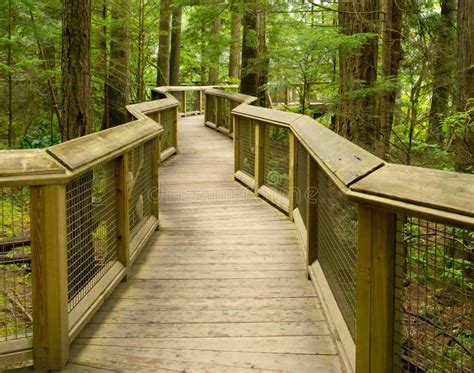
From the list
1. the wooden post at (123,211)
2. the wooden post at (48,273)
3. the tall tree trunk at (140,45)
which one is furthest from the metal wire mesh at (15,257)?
the tall tree trunk at (140,45)

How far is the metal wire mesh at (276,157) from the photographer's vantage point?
6.65 m

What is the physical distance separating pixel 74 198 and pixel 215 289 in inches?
56.4

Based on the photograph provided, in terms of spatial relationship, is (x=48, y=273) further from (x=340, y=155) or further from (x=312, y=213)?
(x=312, y=213)

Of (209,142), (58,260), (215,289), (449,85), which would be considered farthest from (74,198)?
(209,142)

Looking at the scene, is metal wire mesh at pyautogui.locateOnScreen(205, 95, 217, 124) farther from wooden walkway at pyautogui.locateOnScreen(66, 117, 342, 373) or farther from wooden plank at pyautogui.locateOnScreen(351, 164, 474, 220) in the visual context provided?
wooden plank at pyautogui.locateOnScreen(351, 164, 474, 220)

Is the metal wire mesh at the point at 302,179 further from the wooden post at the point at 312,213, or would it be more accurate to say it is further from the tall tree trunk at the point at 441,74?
the tall tree trunk at the point at 441,74

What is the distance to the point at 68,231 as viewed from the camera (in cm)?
335

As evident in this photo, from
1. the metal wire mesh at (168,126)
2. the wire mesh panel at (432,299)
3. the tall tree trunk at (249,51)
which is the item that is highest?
the tall tree trunk at (249,51)

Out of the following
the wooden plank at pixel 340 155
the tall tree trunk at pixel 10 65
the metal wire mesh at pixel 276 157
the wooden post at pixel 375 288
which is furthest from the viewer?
the tall tree trunk at pixel 10 65

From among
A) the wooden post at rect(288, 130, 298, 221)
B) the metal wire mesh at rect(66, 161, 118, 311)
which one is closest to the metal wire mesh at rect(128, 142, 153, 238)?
the metal wire mesh at rect(66, 161, 118, 311)

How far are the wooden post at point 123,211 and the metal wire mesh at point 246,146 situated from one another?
3.64 m

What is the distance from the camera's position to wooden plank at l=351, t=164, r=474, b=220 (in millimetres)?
1811

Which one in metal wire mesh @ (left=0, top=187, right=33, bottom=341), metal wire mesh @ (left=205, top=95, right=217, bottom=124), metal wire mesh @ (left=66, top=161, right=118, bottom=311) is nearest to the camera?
metal wire mesh @ (left=0, top=187, right=33, bottom=341)

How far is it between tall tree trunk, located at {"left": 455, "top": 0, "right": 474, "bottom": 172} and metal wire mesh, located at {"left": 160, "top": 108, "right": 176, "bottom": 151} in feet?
18.8
